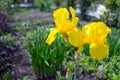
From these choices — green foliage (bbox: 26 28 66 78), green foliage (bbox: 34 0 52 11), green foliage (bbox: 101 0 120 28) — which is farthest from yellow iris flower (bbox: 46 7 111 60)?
green foliage (bbox: 34 0 52 11)

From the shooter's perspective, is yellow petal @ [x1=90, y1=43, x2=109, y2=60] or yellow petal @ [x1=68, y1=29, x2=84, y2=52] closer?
yellow petal @ [x1=90, y1=43, x2=109, y2=60]

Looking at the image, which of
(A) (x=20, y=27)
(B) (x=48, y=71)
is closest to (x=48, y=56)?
(B) (x=48, y=71)

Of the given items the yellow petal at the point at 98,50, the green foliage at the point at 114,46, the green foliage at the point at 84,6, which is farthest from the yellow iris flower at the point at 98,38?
the green foliage at the point at 84,6

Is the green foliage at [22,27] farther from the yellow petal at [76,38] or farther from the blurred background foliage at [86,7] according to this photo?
the yellow petal at [76,38]

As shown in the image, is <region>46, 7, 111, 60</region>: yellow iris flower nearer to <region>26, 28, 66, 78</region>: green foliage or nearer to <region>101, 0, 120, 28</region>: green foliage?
<region>26, 28, 66, 78</region>: green foliage

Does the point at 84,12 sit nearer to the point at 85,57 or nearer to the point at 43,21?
the point at 43,21

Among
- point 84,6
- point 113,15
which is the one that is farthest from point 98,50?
point 84,6

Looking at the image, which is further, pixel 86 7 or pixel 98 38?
pixel 86 7

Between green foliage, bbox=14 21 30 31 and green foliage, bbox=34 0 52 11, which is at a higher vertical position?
green foliage, bbox=14 21 30 31

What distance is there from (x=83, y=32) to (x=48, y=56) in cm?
205

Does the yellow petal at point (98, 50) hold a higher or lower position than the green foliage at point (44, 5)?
higher

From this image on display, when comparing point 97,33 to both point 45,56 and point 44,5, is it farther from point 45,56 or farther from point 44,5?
point 44,5

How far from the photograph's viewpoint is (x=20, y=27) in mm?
8305

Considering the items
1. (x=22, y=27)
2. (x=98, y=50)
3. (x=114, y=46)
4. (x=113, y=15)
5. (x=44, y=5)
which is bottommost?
(x=44, y=5)
